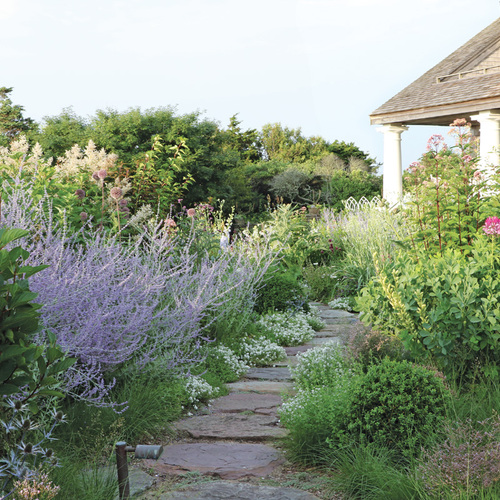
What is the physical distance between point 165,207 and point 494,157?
25.4ft

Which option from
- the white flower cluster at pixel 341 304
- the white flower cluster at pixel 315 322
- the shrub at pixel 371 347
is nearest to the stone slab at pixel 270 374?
the shrub at pixel 371 347

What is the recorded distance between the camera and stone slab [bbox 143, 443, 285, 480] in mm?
3133

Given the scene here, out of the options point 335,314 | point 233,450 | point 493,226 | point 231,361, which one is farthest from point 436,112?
point 233,450

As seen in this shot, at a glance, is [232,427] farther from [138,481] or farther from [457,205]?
[457,205]

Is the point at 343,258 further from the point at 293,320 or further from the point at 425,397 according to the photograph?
the point at 425,397

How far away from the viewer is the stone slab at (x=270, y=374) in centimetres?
500

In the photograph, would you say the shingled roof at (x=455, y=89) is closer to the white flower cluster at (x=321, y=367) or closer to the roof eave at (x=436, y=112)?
the roof eave at (x=436, y=112)

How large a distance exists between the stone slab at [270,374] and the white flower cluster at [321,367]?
0.99 feet

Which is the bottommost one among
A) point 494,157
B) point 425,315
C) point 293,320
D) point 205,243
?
point 293,320

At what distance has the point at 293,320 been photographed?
6.73 metres

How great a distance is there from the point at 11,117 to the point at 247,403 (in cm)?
2226

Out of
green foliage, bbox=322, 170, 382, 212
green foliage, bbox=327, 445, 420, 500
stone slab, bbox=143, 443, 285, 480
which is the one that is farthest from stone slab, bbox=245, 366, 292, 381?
green foliage, bbox=322, 170, 382, 212

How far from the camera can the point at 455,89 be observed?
47.2ft

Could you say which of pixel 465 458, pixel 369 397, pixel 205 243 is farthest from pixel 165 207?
pixel 465 458
